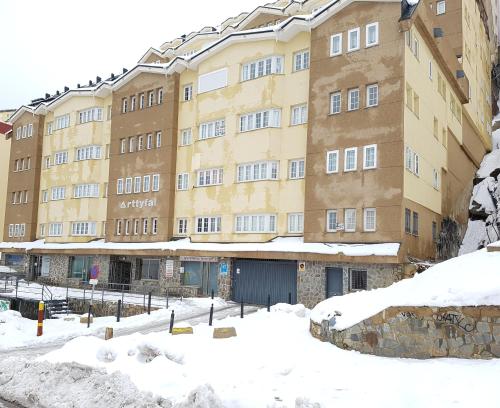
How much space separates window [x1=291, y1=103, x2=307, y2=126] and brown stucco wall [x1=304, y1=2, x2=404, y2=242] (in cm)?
97

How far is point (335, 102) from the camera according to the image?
96.9ft

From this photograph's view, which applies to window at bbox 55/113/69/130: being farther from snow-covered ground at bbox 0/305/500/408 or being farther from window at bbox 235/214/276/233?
snow-covered ground at bbox 0/305/500/408

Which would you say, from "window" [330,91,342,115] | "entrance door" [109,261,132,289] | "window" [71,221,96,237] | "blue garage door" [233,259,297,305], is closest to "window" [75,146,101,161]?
"window" [71,221,96,237]

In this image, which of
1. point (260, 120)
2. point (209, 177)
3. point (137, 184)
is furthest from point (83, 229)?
point (260, 120)

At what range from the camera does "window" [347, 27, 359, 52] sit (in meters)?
29.1

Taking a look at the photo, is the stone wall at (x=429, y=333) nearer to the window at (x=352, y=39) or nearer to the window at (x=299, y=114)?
the window at (x=299, y=114)

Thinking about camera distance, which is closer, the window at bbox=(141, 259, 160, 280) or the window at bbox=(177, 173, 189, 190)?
the window at bbox=(177, 173, 189, 190)

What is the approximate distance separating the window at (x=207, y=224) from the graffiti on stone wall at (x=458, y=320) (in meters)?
23.1

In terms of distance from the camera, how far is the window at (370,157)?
2744cm

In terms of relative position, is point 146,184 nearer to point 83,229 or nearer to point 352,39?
point 83,229

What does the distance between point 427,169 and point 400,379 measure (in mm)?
23147

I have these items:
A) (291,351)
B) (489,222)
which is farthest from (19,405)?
(489,222)

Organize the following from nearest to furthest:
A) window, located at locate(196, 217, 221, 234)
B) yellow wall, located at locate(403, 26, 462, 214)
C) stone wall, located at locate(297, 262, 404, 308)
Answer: stone wall, located at locate(297, 262, 404, 308), yellow wall, located at locate(403, 26, 462, 214), window, located at locate(196, 217, 221, 234)

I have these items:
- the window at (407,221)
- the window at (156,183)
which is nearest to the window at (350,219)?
the window at (407,221)
